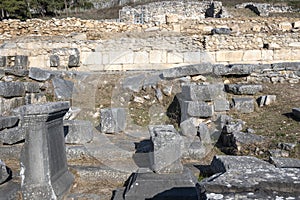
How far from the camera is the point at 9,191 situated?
436cm

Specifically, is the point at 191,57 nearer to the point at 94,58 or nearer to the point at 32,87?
the point at 94,58

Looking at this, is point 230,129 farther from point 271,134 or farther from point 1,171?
point 1,171

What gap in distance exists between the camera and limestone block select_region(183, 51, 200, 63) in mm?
13273

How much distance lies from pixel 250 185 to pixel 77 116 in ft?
22.3

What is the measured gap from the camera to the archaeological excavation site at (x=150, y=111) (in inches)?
170

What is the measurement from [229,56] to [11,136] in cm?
931

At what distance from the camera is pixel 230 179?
2.62 metres

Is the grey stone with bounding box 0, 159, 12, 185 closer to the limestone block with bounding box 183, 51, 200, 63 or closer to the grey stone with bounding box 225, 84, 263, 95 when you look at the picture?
the grey stone with bounding box 225, 84, 263, 95

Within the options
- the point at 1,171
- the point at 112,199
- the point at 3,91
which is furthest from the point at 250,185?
the point at 3,91

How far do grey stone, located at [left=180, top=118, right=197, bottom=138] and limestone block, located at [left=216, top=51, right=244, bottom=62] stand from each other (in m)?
6.54

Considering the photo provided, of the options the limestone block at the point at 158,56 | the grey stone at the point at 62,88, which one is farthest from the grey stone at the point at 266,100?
the grey stone at the point at 62,88

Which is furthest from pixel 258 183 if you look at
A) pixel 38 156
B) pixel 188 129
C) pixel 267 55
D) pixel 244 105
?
pixel 267 55

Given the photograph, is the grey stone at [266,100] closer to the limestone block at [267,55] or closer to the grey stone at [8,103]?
the limestone block at [267,55]

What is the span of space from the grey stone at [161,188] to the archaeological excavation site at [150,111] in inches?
0.6
